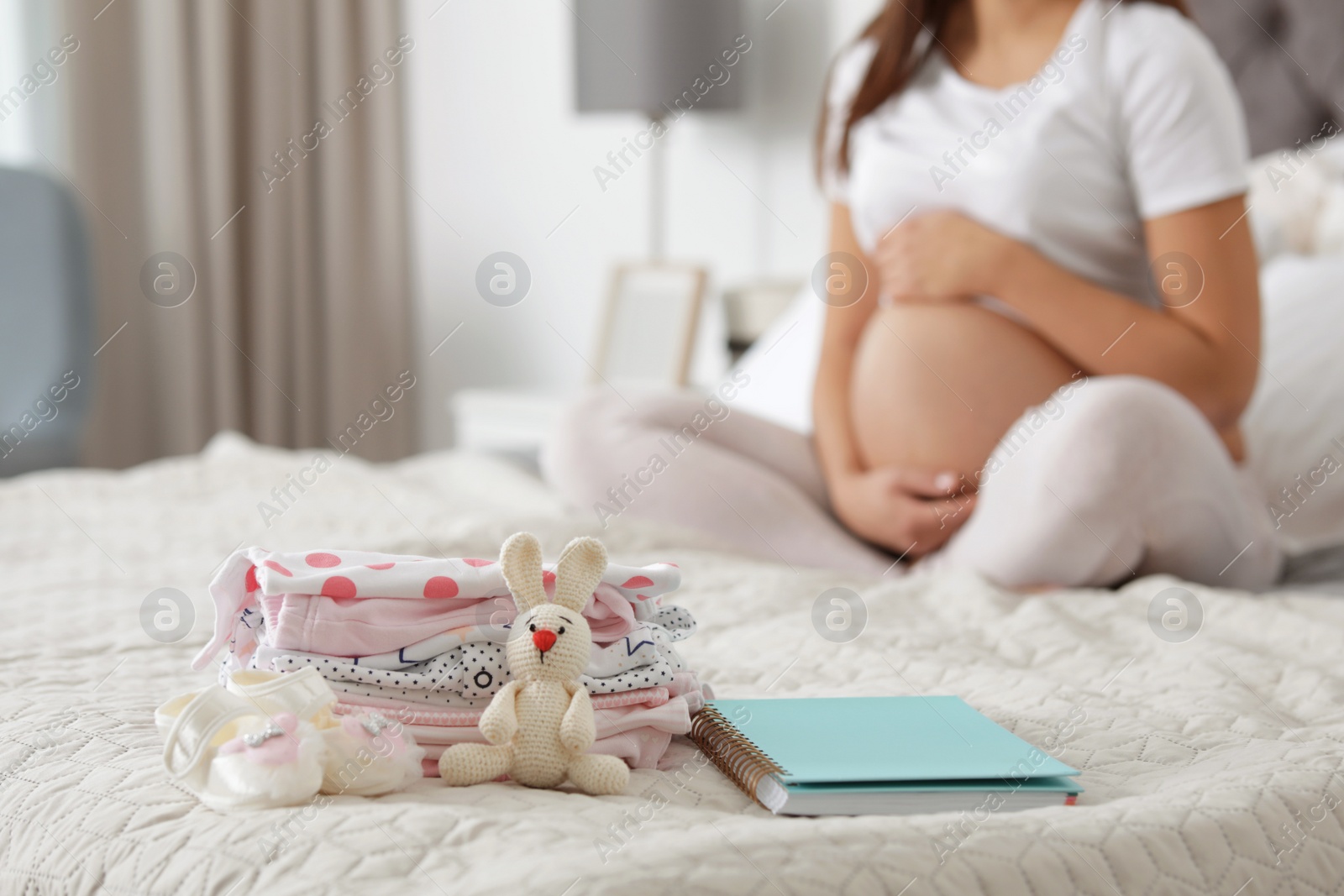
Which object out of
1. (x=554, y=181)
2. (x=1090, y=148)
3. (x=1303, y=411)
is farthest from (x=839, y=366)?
(x=554, y=181)

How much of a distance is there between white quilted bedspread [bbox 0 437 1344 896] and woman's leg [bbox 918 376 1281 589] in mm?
53

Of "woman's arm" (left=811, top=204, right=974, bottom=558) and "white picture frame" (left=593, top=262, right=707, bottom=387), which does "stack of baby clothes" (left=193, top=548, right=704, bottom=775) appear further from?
"white picture frame" (left=593, top=262, right=707, bottom=387)

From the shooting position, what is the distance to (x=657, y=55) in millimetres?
2100

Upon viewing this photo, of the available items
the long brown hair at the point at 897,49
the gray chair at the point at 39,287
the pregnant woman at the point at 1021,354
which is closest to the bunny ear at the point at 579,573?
the pregnant woman at the point at 1021,354

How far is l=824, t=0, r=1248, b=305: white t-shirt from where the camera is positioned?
1.12 meters

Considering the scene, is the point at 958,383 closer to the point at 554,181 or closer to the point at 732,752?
the point at 732,752

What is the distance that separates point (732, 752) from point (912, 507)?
0.62m

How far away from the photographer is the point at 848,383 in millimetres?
1305

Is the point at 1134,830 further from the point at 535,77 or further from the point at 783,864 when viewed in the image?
the point at 535,77

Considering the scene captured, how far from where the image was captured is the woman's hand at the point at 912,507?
3.75 feet

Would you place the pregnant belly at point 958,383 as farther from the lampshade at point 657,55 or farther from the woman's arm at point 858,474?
the lampshade at point 657,55

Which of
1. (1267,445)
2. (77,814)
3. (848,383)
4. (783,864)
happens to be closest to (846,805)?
(783,864)

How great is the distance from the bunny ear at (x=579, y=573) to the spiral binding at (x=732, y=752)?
9cm

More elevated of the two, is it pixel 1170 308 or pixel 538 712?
pixel 1170 308
